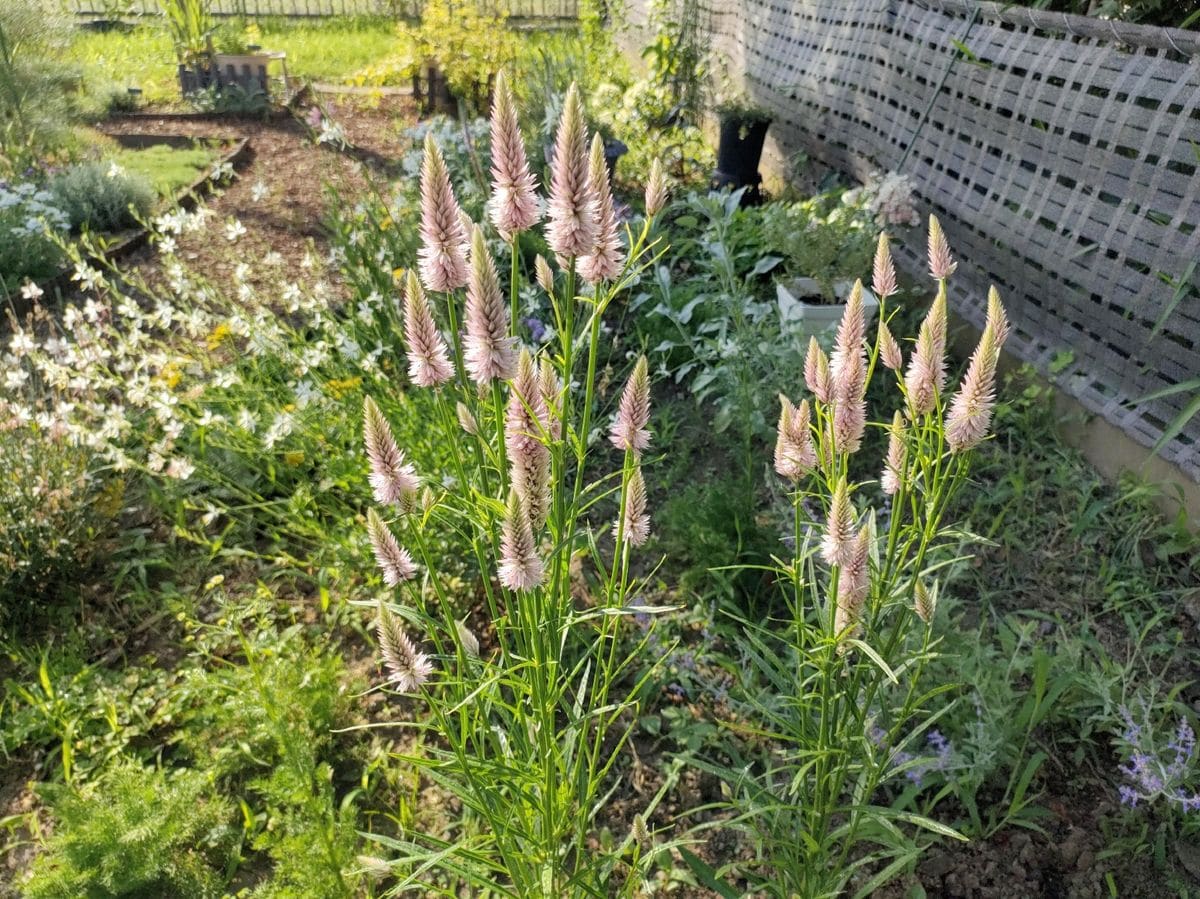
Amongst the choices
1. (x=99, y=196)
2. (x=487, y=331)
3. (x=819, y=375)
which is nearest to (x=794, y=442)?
(x=819, y=375)

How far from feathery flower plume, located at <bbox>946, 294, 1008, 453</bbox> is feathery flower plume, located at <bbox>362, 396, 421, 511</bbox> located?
0.85 m

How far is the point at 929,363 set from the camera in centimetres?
140

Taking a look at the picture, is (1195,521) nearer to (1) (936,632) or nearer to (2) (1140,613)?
(2) (1140,613)

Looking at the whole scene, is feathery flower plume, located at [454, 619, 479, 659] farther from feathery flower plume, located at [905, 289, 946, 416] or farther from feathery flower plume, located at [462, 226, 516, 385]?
feathery flower plume, located at [905, 289, 946, 416]

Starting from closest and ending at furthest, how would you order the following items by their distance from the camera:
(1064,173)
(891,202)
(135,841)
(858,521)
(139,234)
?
(858,521) < (135,841) < (1064,173) < (891,202) < (139,234)

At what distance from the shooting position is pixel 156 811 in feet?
7.20

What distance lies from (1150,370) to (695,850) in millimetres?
2290

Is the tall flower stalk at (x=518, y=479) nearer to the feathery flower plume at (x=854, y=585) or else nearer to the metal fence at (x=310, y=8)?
the feathery flower plume at (x=854, y=585)

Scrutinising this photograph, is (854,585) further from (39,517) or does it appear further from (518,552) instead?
(39,517)

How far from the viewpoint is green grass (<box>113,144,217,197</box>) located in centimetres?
758

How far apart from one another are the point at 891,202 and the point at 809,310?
2.34 ft

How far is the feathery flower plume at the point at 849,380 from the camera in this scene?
1490mm

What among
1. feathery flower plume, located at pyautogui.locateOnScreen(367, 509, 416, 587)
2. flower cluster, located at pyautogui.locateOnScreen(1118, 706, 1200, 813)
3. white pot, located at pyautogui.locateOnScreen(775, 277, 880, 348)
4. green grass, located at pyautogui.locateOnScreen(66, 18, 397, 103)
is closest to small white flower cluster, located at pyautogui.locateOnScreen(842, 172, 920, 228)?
white pot, located at pyautogui.locateOnScreen(775, 277, 880, 348)

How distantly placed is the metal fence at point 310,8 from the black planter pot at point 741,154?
10.6 m
